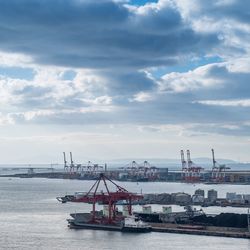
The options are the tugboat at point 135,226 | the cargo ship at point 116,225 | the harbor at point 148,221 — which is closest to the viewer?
the harbor at point 148,221

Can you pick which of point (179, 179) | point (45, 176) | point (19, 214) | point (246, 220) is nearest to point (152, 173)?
point (179, 179)

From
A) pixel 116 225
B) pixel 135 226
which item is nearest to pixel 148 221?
pixel 116 225

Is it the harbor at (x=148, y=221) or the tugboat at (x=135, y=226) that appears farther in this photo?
the tugboat at (x=135, y=226)

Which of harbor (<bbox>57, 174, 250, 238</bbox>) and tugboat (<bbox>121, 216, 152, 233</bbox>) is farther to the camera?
tugboat (<bbox>121, 216, 152, 233</bbox>)

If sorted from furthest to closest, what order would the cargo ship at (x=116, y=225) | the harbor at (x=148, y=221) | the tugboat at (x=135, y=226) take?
the cargo ship at (x=116, y=225), the tugboat at (x=135, y=226), the harbor at (x=148, y=221)

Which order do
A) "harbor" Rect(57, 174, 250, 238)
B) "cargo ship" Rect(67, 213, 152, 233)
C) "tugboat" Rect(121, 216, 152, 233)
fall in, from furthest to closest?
"cargo ship" Rect(67, 213, 152, 233)
"tugboat" Rect(121, 216, 152, 233)
"harbor" Rect(57, 174, 250, 238)

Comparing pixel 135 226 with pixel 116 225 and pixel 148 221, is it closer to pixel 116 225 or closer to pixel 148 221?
pixel 116 225

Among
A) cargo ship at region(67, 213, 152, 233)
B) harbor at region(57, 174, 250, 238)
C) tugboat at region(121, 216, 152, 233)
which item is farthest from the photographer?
cargo ship at region(67, 213, 152, 233)

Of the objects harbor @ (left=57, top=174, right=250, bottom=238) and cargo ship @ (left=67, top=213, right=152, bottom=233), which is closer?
harbor @ (left=57, top=174, right=250, bottom=238)

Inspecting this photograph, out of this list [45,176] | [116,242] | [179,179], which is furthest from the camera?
[45,176]

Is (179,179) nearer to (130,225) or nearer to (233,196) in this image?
(233,196)

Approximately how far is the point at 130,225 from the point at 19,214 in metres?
7.51

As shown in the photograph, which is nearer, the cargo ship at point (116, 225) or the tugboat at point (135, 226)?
the tugboat at point (135, 226)

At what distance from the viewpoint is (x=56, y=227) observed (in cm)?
2434
